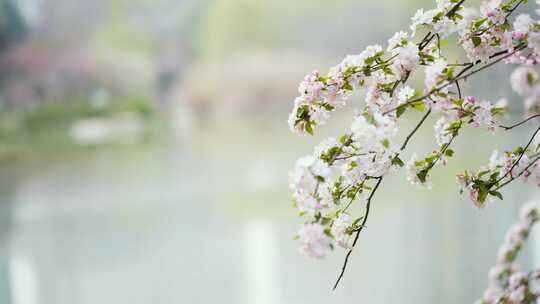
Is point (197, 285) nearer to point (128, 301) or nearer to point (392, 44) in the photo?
point (128, 301)

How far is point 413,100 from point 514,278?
0.84ft

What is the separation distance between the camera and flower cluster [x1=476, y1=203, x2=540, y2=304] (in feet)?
2.31

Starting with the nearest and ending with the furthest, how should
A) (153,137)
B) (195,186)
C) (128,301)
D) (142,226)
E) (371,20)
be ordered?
(128,301), (142,226), (195,186), (371,20), (153,137)

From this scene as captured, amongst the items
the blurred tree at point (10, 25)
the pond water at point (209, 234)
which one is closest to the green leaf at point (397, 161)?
the pond water at point (209, 234)

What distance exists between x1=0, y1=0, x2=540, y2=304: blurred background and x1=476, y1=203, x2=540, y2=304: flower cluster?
3.99 feet

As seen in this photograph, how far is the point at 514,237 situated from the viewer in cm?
86

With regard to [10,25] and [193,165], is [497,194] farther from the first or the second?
[10,25]

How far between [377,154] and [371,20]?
418cm

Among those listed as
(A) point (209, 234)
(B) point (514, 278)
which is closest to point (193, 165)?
(A) point (209, 234)

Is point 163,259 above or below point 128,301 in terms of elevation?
above

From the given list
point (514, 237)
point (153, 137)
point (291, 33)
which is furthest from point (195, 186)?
point (514, 237)

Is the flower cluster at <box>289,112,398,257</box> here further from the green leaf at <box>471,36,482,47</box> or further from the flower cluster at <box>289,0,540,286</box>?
the green leaf at <box>471,36,482,47</box>

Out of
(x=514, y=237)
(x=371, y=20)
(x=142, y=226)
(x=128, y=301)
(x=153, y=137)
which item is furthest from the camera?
(x=153, y=137)

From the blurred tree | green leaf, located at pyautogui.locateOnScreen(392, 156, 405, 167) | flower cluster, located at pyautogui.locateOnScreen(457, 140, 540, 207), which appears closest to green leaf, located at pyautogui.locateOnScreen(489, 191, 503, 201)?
flower cluster, located at pyautogui.locateOnScreen(457, 140, 540, 207)
